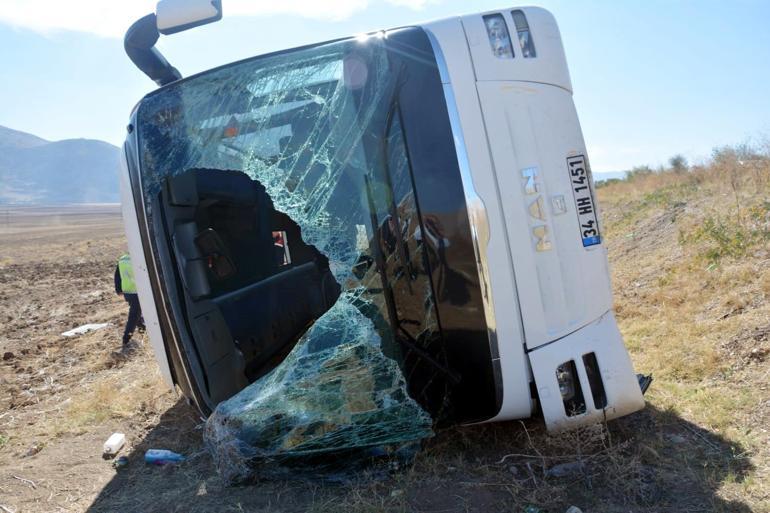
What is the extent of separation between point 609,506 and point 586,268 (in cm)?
104

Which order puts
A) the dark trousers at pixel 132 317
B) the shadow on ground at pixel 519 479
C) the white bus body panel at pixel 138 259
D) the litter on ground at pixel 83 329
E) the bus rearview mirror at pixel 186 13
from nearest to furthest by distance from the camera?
the shadow on ground at pixel 519 479
the bus rearview mirror at pixel 186 13
the white bus body panel at pixel 138 259
the dark trousers at pixel 132 317
the litter on ground at pixel 83 329

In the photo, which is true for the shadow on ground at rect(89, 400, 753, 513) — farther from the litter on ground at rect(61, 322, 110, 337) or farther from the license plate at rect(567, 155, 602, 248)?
the litter on ground at rect(61, 322, 110, 337)


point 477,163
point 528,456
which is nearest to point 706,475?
point 528,456

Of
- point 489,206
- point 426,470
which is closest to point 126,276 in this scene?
point 426,470

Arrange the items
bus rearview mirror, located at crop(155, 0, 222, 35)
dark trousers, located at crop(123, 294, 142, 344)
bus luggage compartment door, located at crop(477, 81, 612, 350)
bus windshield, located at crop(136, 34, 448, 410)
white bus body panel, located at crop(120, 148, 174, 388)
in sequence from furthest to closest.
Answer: dark trousers, located at crop(123, 294, 142, 344) → white bus body panel, located at crop(120, 148, 174, 388) → bus rearview mirror, located at crop(155, 0, 222, 35) → bus windshield, located at crop(136, 34, 448, 410) → bus luggage compartment door, located at crop(477, 81, 612, 350)

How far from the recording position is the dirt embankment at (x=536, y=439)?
256 cm

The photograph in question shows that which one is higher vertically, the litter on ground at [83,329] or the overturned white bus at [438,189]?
the overturned white bus at [438,189]

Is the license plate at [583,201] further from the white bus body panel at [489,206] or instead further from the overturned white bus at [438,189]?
the white bus body panel at [489,206]

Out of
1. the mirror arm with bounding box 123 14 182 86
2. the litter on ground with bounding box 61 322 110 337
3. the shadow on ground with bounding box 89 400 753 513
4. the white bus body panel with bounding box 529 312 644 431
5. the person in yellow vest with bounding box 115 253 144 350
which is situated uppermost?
the mirror arm with bounding box 123 14 182 86

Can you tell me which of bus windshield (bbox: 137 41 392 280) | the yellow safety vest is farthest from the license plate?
the yellow safety vest

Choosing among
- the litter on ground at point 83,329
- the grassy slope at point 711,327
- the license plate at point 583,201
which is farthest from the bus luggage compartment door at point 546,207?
the litter on ground at point 83,329

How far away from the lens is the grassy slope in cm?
273

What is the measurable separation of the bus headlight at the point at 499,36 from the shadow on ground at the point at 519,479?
1849 mm

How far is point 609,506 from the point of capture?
7.94 ft
